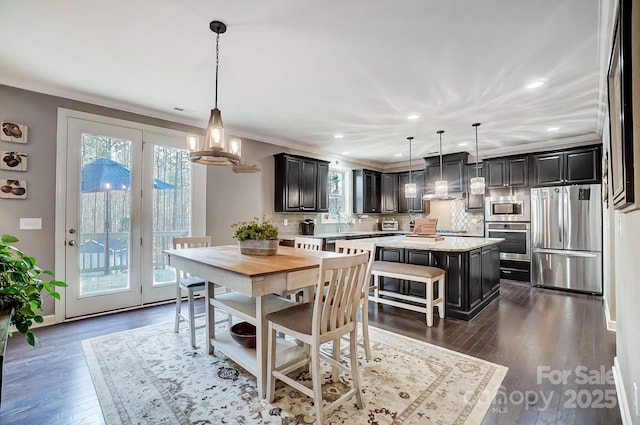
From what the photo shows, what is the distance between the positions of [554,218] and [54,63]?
6.89 meters

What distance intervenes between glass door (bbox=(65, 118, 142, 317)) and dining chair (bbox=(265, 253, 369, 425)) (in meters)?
2.79

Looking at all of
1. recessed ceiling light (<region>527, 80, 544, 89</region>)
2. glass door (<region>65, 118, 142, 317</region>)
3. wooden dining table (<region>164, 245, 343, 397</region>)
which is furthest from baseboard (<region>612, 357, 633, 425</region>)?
glass door (<region>65, 118, 142, 317</region>)

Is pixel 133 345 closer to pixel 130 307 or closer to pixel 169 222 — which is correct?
pixel 130 307

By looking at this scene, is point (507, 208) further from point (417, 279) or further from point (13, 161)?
point (13, 161)

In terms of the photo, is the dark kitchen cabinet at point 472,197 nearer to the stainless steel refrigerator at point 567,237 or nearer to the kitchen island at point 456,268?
the stainless steel refrigerator at point 567,237

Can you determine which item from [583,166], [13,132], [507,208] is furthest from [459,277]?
→ [13,132]

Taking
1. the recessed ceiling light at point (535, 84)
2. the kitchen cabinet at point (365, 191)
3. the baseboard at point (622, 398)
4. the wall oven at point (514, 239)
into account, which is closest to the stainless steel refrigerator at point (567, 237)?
the wall oven at point (514, 239)

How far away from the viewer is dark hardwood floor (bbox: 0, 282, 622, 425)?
195 cm

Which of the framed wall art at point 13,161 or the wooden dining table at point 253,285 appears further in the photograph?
the framed wall art at point 13,161

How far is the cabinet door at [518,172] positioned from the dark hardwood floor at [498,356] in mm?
2239

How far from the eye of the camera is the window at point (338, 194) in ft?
22.8

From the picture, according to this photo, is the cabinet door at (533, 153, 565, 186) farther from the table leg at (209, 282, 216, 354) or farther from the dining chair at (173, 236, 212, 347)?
the table leg at (209, 282, 216, 354)

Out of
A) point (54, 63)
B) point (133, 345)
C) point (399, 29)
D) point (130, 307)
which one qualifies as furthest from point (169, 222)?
point (399, 29)

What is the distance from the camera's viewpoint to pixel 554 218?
5.17 meters
